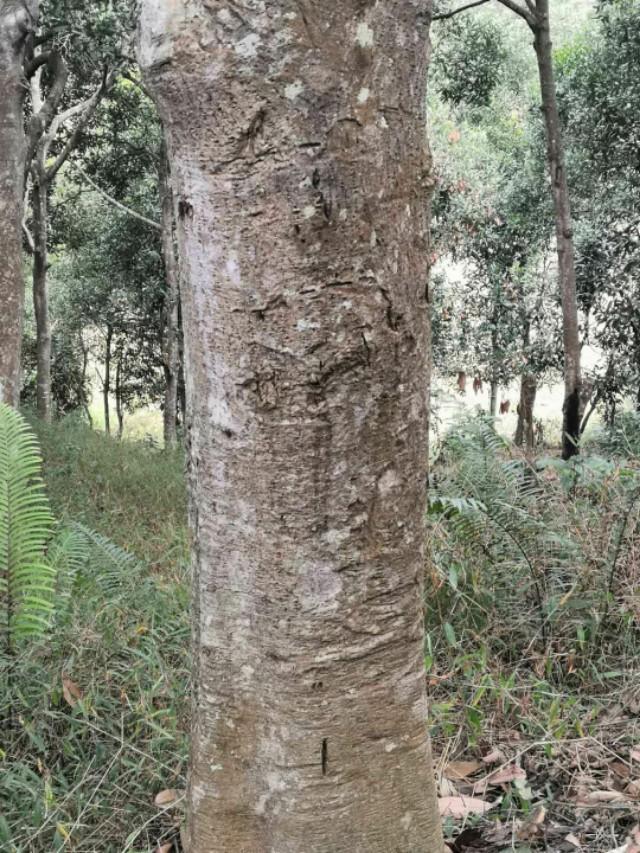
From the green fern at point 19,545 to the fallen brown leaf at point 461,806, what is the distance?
1.33 meters

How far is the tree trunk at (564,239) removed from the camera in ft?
22.4

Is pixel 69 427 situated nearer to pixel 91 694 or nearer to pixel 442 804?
pixel 91 694

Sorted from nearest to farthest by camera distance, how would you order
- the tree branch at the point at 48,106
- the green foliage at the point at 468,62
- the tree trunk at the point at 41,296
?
the tree branch at the point at 48,106 → the green foliage at the point at 468,62 → the tree trunk at the point at 41,296

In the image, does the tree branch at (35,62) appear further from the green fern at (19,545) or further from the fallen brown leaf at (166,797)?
the fallen brown leaf at (166,797)

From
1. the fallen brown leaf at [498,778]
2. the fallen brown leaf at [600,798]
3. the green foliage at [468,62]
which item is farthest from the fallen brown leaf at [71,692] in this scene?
the green foliage at [468,62]

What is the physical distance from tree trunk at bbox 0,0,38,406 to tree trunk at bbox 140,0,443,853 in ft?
15.6

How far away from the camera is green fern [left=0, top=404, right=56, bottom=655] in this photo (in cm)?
283

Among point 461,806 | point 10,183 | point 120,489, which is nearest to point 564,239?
point 10,183

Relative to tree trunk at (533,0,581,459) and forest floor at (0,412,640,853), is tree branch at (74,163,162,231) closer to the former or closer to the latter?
→ tree trunk at (533,0,581,459)

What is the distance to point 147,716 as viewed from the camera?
254cm

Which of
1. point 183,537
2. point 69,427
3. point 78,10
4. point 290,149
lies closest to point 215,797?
point 290,149

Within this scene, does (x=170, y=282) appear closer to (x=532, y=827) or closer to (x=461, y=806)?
(x=461, y=806)

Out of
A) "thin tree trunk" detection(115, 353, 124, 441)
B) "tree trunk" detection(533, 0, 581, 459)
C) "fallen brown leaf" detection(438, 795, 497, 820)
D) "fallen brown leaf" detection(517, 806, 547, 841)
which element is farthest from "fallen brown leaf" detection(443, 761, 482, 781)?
"thin tree trunk" detection(115, 353, 124, 441)

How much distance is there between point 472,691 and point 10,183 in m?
4.87
